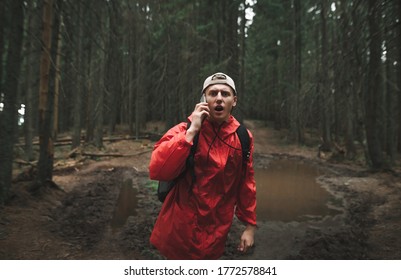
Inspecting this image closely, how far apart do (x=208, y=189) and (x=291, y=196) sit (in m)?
7.27

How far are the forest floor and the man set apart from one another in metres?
2.65

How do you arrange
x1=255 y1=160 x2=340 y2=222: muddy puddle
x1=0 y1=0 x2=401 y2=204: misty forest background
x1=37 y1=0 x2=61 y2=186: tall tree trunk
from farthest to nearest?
x1=255 y1=160 x2=340 y2=222: muddy puddle, x1=37 y1=0 x2=61 y2=186: tall tree trunk, x1=0 y1=0 x2=401 y2=204: misty forest background

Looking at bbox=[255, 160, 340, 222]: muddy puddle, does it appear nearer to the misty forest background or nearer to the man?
the misty forest background

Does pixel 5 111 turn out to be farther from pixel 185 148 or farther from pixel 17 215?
pixel 185 148

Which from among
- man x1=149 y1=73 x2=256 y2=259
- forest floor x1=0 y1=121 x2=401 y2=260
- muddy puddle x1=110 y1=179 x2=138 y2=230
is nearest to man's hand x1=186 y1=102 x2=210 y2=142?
man x1=149 y1=73 x2=256 y2=259

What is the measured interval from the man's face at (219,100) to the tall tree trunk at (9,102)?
5.13m

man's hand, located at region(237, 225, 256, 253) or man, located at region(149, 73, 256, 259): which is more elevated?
man, located at region(149, 73, 256, 259)

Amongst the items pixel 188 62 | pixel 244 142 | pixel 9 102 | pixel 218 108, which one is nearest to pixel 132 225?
pixel 9 102

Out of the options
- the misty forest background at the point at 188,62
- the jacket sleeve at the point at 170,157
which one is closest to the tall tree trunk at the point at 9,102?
the misty forest background at the point at 188,62

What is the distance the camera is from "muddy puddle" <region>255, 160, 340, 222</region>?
7191mm

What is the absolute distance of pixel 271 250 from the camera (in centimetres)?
517

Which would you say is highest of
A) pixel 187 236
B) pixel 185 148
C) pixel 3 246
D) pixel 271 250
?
pixel 185 148
